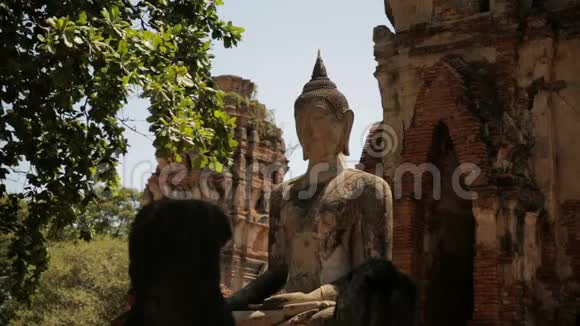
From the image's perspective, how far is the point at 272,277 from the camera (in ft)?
23.0

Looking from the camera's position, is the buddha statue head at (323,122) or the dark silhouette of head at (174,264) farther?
the buddha statue head at (323,122)

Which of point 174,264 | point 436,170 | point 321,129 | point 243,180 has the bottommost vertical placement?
point 174,264

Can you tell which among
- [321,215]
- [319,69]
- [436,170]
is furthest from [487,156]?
[321,215]

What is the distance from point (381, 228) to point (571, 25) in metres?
7.30

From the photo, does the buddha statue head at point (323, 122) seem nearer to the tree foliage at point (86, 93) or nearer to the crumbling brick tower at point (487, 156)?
the tree foliage at point (86, 93)

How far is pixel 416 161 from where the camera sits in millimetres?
13648

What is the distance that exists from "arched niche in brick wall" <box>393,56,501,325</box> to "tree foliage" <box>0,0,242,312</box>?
151 inches

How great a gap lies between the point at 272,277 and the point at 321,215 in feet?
2.06

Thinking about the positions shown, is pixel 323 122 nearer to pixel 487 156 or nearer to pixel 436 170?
pixel 487 156

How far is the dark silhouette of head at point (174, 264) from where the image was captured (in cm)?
264

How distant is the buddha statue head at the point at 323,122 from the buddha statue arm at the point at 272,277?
52 cm

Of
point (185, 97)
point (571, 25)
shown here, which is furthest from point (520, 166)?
point (185, 97)

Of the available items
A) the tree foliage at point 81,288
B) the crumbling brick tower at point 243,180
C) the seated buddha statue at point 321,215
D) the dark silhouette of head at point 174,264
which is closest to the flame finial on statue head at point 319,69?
the seated buddha statue at point 321,215

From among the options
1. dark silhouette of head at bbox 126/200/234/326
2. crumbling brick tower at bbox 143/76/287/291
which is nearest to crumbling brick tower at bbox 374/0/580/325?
dark silhouette of head at bbox 126/200/234/326
